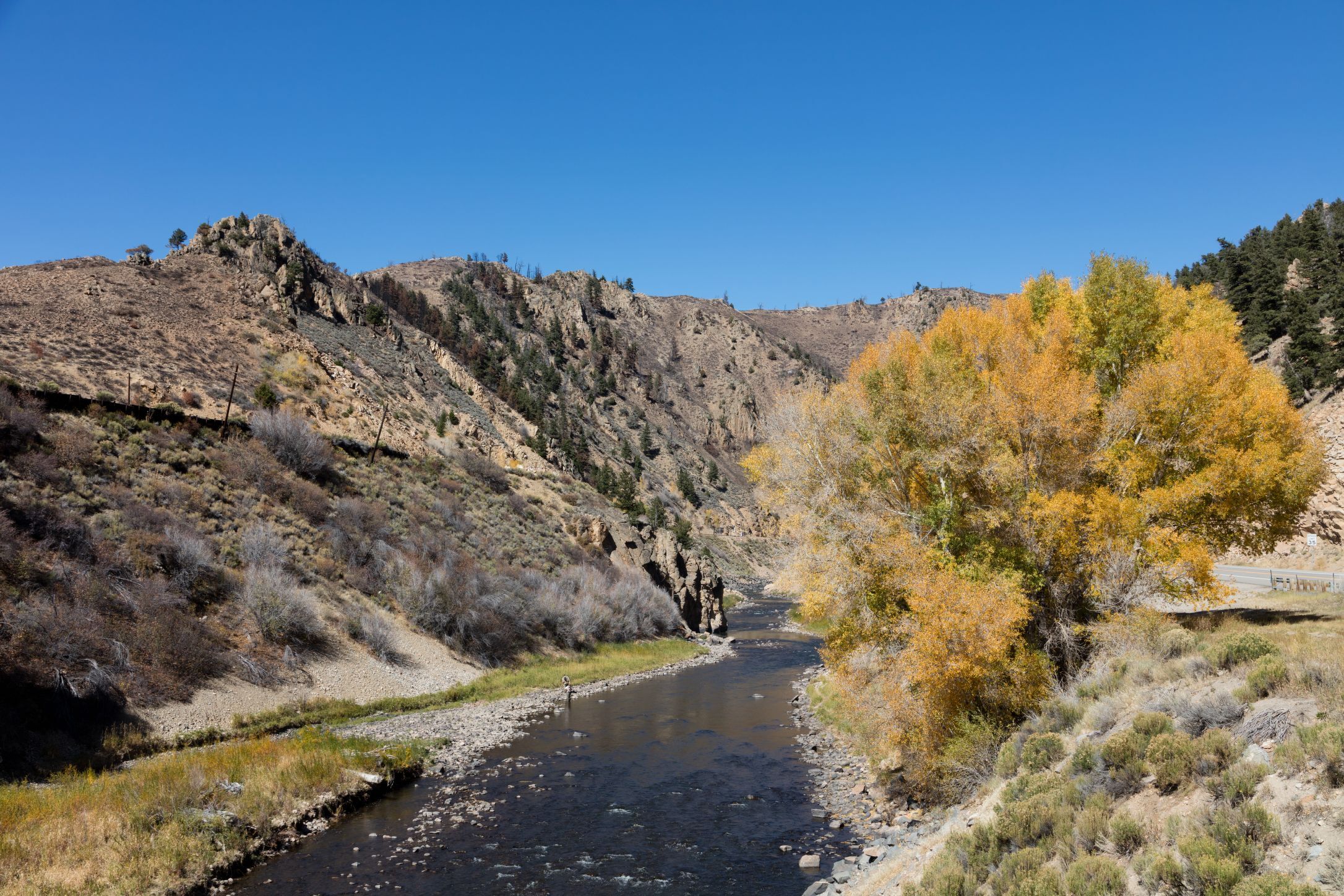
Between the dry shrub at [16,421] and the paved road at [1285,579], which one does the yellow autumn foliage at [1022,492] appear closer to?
the paved road at [1285,579]

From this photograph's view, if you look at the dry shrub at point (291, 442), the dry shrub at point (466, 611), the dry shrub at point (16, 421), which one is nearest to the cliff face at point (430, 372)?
the dry shrub at point (16, 421)

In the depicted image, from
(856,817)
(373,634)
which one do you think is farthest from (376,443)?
(856,817)

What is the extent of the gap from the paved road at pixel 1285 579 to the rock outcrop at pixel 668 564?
30.5m

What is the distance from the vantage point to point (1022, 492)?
685 inches

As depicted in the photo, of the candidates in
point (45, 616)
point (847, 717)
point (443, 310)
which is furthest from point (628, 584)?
point (443, 310)

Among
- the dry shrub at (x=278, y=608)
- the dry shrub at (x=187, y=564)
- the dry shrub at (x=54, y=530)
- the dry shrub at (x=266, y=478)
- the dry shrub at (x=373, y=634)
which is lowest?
the dry shrub at (x=373, y=634)

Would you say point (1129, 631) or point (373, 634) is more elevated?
point (1129, 631)

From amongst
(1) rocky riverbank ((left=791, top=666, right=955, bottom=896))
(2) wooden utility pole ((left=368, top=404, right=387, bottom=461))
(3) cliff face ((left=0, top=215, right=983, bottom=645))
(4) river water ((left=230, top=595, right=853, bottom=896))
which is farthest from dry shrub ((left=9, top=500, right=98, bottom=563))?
(1) rocky riverbank ((left=791, top=666, right=955, bottom=896))

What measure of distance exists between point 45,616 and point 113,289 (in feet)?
126

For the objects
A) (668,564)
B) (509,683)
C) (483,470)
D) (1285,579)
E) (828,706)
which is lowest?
(828,706)

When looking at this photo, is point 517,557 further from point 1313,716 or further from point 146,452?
point 1313,716

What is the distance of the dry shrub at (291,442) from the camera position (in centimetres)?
3628

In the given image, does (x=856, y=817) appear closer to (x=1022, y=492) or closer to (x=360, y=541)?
(x=1022, y=492)

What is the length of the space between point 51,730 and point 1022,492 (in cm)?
2347
